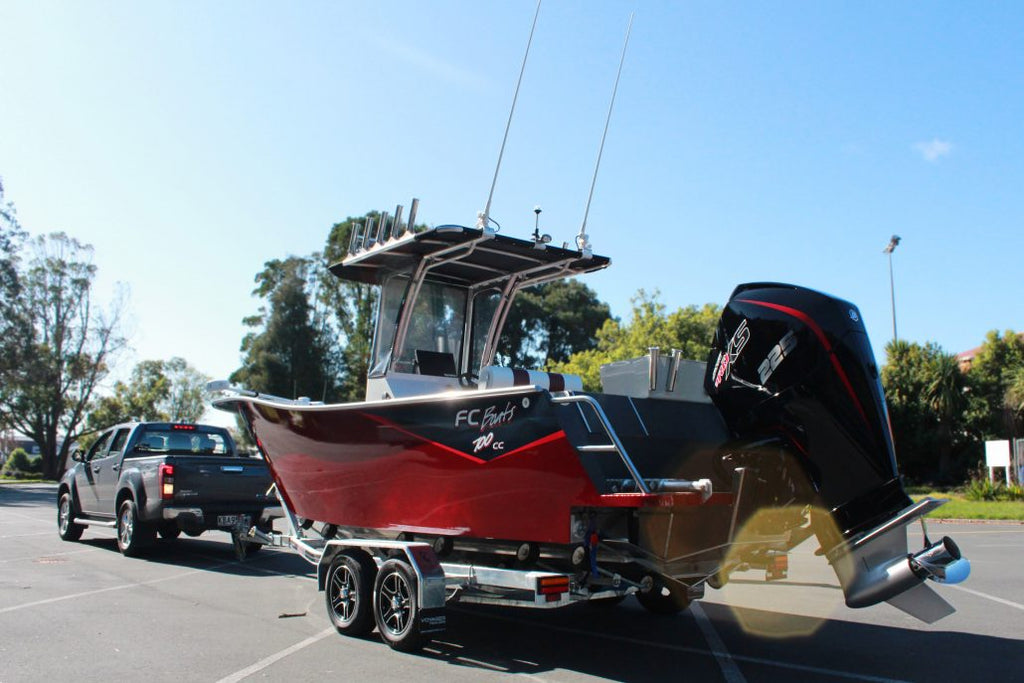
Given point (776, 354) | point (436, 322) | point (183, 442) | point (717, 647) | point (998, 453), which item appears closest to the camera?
point (776, 354)

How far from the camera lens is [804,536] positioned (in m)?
5.86

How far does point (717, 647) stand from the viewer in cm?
634

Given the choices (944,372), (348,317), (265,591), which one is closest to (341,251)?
(348,317)

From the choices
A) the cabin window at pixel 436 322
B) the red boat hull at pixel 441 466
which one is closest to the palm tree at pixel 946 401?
the cabin window at pixel 436 322

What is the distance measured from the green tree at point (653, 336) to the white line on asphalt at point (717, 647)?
2852 centimetres

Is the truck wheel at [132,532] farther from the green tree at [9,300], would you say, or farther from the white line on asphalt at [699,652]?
the green tree at [9,300]

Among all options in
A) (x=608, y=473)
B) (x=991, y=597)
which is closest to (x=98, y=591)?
(x=608, y=473)

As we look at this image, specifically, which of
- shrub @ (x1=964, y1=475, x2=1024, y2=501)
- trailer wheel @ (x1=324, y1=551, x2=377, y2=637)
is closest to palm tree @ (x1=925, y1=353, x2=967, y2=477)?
shrub @ (x1=964, y1=475, x2=1024, y2=501)

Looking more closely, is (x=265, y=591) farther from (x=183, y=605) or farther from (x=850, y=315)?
(x=850, y=315)

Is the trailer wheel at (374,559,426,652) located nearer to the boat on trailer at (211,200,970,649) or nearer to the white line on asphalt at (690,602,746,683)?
the boat on trailer at (211,200,970,649)

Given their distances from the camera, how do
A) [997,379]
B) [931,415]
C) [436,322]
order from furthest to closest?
[997,379], [931,415], [436,322]

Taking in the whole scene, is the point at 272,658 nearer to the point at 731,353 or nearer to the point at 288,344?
the point at 731,353

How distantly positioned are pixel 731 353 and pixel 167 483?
785 cm

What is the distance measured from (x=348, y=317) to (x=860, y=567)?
39.4 meters
